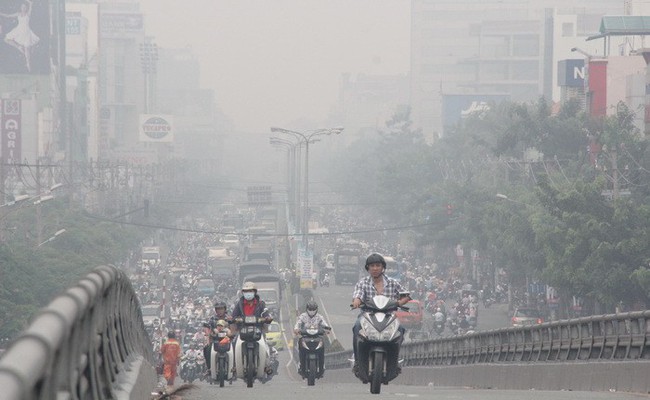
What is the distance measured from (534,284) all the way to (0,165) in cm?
2241

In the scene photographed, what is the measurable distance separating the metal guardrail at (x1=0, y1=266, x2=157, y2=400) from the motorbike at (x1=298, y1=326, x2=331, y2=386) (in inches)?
373

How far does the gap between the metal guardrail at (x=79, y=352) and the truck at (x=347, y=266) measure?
7946cm

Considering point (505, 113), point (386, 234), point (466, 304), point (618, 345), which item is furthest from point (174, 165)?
point (618, 345)

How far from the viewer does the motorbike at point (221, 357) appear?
787 inches

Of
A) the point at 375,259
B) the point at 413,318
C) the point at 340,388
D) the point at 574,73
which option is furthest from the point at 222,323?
the point at 574,73

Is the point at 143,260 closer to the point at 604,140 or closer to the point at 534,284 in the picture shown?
the point at 534,284

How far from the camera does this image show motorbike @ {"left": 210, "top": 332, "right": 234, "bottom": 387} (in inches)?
787

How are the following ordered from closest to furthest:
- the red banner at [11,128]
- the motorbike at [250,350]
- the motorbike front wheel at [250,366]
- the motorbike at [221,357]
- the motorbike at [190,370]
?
1. the motorbike at [250,350]
2. the motorbike front wheel at [250,366]
3. the motorbike at [221,357]
4. the motorbike at [190,370]
5. the red banner at [11,128]

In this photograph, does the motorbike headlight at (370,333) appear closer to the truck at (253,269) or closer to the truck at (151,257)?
the truck at (253,269)

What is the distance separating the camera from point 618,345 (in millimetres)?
19531

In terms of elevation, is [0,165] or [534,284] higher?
[0,165]

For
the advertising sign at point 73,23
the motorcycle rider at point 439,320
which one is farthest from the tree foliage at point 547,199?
the advertising sign at point 73,23

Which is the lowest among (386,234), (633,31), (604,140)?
(386,234)

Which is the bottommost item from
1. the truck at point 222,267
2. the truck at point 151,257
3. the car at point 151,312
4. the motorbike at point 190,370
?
the truck at point 151,257
